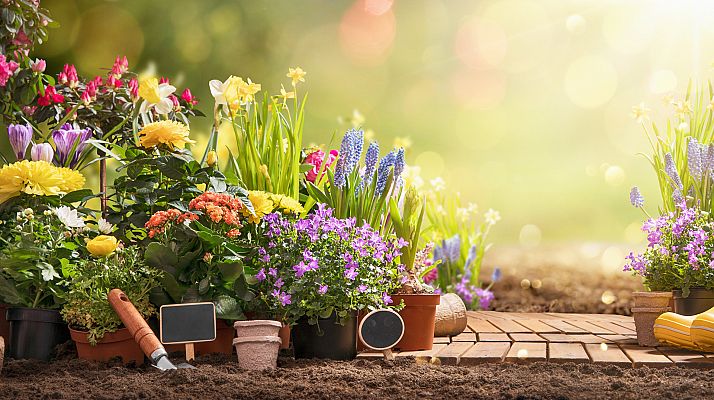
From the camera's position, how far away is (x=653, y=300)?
10.6 ft

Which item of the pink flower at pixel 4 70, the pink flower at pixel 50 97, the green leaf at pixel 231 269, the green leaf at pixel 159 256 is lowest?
the green leaf at pixel 231 269

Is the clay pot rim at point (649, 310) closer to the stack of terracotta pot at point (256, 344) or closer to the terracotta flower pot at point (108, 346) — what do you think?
the stack of terracotta pot at point (256, 344)

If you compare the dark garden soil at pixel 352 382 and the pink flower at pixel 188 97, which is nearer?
the dark garden soil at pixel 352 382

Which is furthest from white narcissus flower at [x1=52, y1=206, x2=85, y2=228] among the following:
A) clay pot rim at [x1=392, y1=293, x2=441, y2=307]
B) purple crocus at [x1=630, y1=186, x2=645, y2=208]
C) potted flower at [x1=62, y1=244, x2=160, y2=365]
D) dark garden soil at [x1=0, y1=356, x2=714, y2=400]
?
purple crocus at [x1=630, y1=186, x2=645, y2=208]

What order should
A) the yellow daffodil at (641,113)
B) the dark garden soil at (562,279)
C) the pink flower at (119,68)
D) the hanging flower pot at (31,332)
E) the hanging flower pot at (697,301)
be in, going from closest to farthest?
the hanging flower pot at (31,332)
the hanging flower pot at (697,301)
the pink flower at (119,68)
the yellow daffodil at (641,113)
the dark garden soil at (562,279)

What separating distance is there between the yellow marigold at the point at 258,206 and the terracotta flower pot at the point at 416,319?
63cm

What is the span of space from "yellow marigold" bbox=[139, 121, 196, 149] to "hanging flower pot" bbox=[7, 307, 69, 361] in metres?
0.74

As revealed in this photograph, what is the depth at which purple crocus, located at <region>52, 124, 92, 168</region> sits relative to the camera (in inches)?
127

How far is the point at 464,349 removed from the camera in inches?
119

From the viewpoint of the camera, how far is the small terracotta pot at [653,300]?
3246 mm

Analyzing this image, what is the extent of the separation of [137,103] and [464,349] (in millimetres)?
1686

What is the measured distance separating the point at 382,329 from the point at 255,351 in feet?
1.61

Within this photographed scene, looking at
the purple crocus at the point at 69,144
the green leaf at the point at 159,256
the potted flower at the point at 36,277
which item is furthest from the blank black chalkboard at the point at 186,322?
the purple crocus at the point at 69,144

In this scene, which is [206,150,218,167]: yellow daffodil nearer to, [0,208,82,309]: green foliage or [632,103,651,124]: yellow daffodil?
[0,208,82,309]: green foliage
